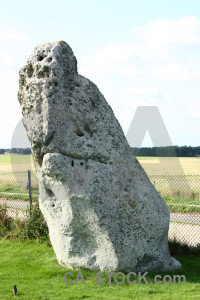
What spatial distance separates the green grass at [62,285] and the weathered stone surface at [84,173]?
1.35 ft

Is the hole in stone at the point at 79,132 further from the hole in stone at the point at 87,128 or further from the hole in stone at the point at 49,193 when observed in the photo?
the hole in stone at the point at 49,193

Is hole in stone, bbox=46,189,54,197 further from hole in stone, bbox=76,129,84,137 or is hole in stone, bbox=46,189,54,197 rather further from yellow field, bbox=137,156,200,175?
yellow field, bbox=137,156,200,175

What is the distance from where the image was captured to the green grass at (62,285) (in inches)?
270

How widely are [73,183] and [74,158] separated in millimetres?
417

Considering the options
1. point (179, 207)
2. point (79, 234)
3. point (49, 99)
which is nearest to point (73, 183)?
point (79, 234)

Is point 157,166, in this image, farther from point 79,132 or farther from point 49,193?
point 79,132

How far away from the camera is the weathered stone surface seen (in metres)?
7.26

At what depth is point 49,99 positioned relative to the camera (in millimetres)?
7219

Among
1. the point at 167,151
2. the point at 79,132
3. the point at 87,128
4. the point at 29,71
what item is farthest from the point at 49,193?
the point at 167,151

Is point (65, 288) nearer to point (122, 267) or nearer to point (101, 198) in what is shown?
point (122, 267)

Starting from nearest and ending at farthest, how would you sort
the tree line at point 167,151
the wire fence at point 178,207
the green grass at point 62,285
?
1. the green grass at point 62,285
2. the wire fence at point 178,207
3. the tree line at point 167,151

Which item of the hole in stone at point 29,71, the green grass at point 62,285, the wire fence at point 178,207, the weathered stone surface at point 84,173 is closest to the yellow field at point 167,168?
the wire fence at point 178,207

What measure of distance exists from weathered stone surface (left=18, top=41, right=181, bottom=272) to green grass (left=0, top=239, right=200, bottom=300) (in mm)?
411

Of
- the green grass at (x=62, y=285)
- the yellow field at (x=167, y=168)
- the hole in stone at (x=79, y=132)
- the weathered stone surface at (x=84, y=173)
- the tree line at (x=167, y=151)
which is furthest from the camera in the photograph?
the yellow field at (x=167, y=168)
